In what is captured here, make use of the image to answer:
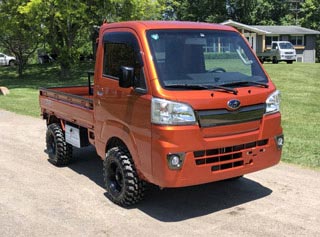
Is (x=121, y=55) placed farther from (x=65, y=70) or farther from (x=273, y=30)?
(x=273, y=30)

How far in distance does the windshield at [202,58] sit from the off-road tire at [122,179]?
3.57 ft

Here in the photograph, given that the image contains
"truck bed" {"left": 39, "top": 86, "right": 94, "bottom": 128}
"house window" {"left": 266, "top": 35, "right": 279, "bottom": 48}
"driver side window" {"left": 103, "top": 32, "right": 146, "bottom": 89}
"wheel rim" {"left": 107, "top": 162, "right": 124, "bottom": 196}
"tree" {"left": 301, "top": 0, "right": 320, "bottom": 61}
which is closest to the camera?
"driver side window" {"left": 103, "top": 32, "right": 146, "bottom": 89}

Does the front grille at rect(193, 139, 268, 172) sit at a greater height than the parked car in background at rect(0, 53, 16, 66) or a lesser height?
lesser

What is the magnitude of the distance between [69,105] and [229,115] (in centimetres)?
293

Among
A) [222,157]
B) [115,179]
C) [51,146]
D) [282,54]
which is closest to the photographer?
[222,157]

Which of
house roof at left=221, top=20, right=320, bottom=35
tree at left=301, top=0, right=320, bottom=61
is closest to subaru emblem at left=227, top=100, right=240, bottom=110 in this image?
house roof at left=221, top=20, right=320, bottom=35

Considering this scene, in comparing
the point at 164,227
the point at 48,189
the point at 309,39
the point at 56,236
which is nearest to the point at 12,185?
the point at 48,189

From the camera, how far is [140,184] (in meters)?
5.30

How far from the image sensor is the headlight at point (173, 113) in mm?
4621

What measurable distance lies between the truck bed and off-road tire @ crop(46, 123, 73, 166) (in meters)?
0.24

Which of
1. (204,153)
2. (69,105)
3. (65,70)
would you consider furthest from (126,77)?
(65,70)

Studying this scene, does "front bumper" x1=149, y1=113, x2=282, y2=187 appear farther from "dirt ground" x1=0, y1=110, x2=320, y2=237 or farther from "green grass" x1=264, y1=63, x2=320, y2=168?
"green grass" x1=264, y1=63, x2=320, y2=168

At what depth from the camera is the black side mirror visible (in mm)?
4938

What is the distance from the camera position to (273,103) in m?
5.34
